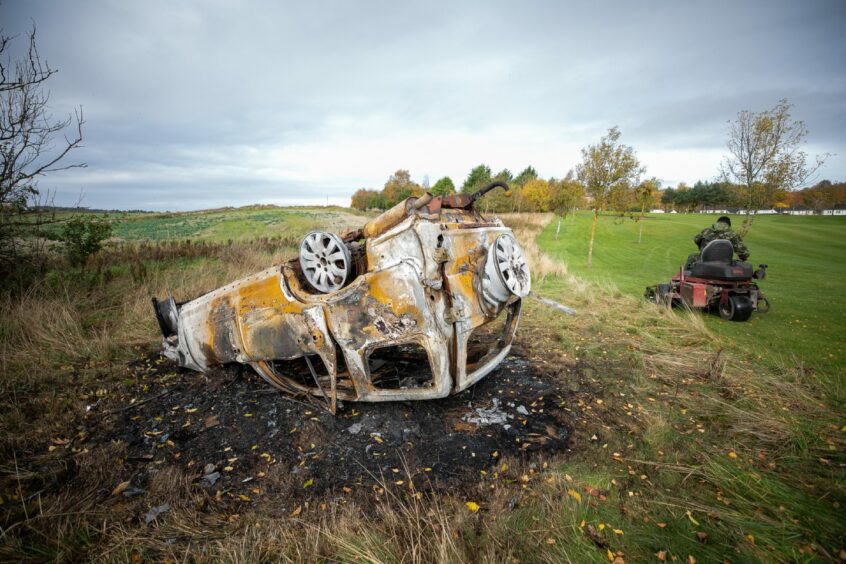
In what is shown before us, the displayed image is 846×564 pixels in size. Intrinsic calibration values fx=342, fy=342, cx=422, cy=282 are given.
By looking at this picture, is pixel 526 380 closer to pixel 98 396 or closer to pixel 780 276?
pixel 98 396

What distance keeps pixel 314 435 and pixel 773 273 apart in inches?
678

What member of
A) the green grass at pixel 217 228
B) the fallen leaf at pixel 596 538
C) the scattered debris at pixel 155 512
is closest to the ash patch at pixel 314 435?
the scattered debris at pixel 155 512

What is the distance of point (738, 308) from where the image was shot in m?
7.38

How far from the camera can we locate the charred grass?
2480mm

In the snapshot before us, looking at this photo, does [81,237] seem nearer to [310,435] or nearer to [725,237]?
[310,435]

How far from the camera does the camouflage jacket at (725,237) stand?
7887mm

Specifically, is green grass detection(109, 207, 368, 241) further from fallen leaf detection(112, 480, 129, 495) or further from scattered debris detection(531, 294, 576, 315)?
scattered debris detection(531, 294, 576, 315)

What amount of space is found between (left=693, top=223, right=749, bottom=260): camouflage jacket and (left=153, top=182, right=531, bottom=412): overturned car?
7320mm

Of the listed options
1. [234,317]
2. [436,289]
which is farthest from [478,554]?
[234,317]

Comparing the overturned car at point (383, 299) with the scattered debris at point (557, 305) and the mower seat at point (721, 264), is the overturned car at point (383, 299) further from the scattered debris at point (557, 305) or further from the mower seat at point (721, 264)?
the mower seat at point (721, 264)

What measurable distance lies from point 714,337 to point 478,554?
21.3 feet

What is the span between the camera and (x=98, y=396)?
4.52m

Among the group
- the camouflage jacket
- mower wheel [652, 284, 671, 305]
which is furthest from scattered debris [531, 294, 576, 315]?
the camouflage jacket

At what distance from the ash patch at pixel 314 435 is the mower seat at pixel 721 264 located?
5.46 metres
